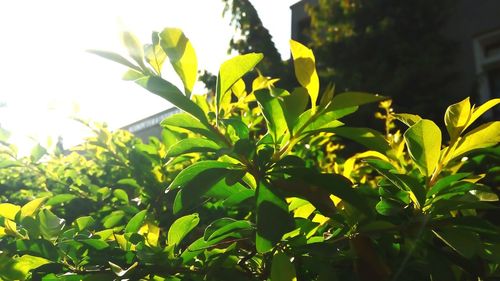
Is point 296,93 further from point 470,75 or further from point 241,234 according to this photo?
point 470,75

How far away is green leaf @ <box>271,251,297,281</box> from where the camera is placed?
836mm

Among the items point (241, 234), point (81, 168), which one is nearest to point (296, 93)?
point (241, 234)

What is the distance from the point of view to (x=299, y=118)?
844mm

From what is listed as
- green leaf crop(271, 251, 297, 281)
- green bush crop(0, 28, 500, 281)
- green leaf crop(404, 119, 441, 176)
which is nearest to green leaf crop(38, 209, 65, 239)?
green bush crop(0, 28, 500, 281)

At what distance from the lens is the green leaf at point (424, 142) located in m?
0.86

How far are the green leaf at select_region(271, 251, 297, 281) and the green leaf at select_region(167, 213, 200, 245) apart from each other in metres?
0.19

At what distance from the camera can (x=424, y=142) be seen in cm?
88

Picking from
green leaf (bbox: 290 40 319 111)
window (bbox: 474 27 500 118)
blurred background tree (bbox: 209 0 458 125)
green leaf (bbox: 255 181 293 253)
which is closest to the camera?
green leaf (bbox: 255 181 293 253)

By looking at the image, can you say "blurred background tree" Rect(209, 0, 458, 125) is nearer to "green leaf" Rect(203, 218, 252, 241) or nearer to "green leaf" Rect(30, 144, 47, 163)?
"green leaf" Rect(30, 144, 47, 163)

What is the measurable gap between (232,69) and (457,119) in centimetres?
43

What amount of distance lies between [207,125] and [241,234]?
0.21 m

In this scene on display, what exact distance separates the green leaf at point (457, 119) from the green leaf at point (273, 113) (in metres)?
0.31

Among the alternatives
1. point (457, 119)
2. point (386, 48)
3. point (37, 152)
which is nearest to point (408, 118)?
point (457, 119)

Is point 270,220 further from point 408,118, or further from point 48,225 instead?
point 48,225
